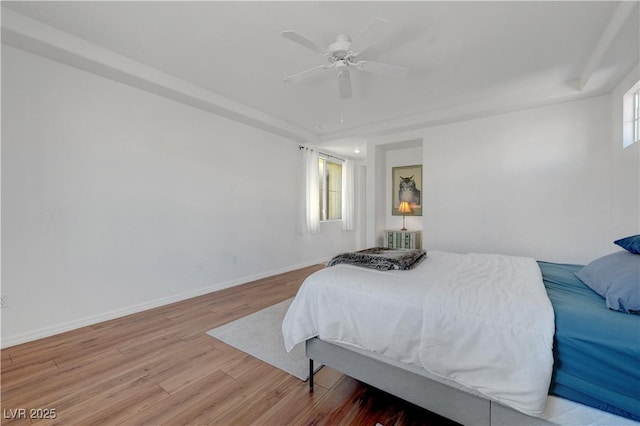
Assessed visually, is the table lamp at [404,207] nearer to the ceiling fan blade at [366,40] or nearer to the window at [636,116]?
the window at [636,116]

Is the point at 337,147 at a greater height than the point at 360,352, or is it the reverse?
the point at 337,147

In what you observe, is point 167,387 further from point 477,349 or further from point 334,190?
point 334,190

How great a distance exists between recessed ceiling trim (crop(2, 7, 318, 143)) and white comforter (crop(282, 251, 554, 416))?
2.75 m

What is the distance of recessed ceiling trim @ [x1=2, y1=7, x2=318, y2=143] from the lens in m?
2.10

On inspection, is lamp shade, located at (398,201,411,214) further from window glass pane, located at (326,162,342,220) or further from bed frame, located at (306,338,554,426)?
bed frame, located at (306,338,554,426)

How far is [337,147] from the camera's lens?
18.2ft

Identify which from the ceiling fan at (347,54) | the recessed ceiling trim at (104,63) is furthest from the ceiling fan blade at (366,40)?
the recessed ceiling trim at (104,63)

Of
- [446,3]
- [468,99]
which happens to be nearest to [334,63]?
[446,3]

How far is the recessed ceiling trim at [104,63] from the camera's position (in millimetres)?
2102

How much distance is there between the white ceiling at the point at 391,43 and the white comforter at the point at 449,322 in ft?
6.31

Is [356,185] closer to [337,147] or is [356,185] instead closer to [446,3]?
[337,147]

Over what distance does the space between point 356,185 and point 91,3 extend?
18.4 ft

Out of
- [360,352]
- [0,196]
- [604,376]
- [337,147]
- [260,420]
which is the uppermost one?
[337,147]

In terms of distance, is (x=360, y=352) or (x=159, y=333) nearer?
(x=360, y=352)
